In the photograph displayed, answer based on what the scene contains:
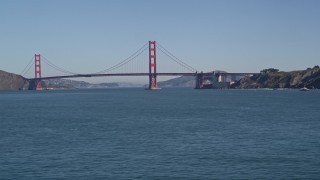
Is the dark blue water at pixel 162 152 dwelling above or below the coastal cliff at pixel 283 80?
below

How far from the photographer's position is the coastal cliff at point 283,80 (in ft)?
452

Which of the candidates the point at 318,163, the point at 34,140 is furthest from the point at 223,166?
the point at 34,140

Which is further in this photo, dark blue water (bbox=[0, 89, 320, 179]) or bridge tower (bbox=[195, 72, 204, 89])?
bridge tower (bbox=[195, 72, 204, 89])

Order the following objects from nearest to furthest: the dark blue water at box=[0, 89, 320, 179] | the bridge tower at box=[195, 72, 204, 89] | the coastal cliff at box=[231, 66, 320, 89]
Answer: the dark blue water at box=[0, 89, 320, 179] < the coastal cliff at box=[231, 66, 320, 89] < the bridge tower at box=[195, 72, 204, 89]

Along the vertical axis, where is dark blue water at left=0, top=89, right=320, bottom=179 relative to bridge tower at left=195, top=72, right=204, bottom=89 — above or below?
below

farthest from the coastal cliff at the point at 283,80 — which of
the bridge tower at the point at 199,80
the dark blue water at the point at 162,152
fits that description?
the dark blue water at the point at 162,152

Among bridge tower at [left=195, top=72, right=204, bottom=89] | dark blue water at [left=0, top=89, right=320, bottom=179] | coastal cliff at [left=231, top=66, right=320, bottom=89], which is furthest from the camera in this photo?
bridge tower at [left=195, top=72, right=204, bottom=89]

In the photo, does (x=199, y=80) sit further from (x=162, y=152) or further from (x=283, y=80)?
(x=162, y=152)

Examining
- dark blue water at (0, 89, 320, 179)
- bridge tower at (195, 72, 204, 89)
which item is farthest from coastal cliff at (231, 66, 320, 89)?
dark blue water at (0, 89, 320, 179)

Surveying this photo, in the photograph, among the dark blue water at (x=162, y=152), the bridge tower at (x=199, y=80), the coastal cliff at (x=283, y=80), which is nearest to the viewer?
the dark blue water at (x=162, y=152)

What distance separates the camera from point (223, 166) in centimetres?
1988

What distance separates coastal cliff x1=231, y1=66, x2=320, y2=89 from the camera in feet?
452

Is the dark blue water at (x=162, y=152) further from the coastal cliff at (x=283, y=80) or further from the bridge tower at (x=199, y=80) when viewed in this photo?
the bridge tower at (x=199, y=80)

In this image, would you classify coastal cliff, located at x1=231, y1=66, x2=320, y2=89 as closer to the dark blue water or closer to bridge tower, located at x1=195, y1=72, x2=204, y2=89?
bridge tower, located at x1=195, y1=72, x2=204, y2=89
